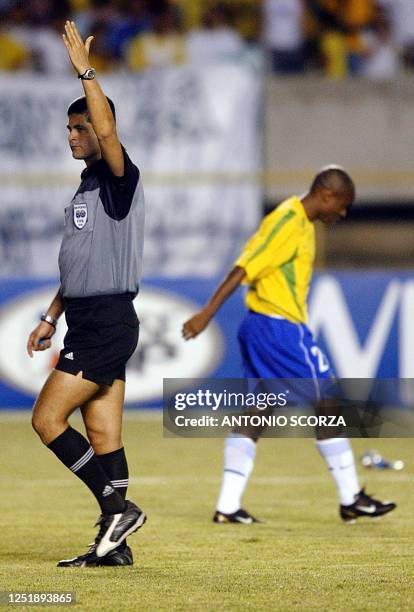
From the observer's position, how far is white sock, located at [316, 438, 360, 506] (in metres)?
7.92

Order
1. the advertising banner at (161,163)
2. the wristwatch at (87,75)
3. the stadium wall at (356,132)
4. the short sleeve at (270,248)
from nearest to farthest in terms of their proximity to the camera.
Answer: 1. the wristwatch at (87,75)
2. the short sleeve at (270,248)
3. the advertising banner at (161,163)
4. the stadium wall at (356,132)

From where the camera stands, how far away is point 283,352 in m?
7.93

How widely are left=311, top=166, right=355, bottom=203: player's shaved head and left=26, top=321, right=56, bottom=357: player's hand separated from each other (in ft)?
7.24

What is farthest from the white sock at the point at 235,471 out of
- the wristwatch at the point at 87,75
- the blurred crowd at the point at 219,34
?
the blurred crowd at the point at 219,34

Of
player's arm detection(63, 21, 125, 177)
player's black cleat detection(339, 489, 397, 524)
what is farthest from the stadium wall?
player's arm detection(63, 21, 125, 177)

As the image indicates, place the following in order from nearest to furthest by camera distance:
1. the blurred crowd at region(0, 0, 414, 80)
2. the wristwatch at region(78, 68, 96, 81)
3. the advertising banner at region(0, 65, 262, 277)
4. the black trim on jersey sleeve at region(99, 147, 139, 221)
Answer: the wristwatch at region(78, 68, 96, 81), the black trim on jersey sleeve at region(99, 147, 139, 221), the advertising banner at region(0, 65, 262, 277), the blurred crowd at region(0, 0, 414, 80)

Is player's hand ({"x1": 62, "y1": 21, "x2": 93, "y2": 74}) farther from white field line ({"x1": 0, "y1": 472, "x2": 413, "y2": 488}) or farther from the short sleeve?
white field line ({"x1": 0, "y1": 472, "x2": 413, "y2": 488})

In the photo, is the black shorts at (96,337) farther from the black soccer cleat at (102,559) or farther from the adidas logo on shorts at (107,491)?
the black soccer cleat at (102,559)

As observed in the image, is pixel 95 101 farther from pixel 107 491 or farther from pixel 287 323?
pixel 287 323

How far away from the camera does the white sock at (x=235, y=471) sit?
794cm

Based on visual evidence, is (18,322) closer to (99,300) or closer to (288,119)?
(288,119)

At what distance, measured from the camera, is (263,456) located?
11.4 meters

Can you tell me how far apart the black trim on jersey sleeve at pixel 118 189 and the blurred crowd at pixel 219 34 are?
12051 millimetres

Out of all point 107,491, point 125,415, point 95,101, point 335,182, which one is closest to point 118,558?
point 107,491
